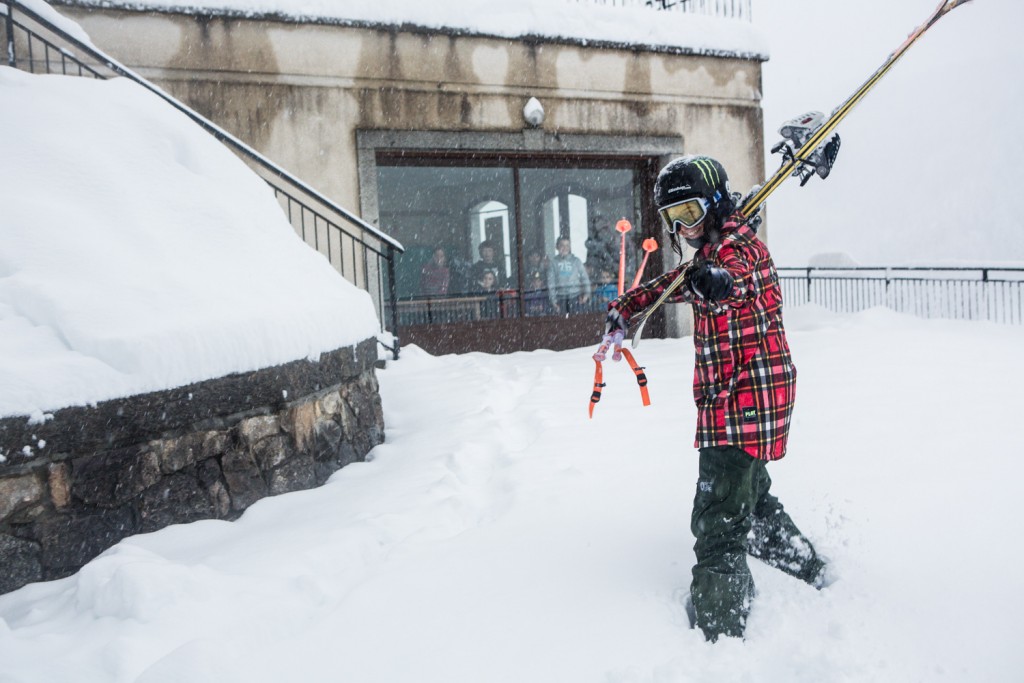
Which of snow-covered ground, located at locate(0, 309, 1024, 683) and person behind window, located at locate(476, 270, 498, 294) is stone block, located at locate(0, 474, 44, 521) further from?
person behind window, located at locate(476, 270, 498, 294)

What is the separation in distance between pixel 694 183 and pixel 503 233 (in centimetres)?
753

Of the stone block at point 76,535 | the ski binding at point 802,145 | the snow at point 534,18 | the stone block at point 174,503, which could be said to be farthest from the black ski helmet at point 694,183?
the snow at point 534,18

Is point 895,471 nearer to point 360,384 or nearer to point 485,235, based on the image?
point 360,384

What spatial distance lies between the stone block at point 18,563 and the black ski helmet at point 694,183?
249cm

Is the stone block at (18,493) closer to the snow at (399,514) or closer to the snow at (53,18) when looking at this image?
the snow at (399,514)

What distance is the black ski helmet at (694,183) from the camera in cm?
255

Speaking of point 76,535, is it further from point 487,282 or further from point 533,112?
point 533,112

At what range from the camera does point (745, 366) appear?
2562 millimetres

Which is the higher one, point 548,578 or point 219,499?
point 219,499

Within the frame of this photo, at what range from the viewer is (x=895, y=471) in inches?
157

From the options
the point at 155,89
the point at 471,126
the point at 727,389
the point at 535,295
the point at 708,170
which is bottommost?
the point at 727,389

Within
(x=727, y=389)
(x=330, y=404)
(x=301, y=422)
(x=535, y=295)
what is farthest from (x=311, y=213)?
(x=727, y=389)

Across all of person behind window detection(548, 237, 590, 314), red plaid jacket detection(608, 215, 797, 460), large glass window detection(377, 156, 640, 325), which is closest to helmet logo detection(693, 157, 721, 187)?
red plaid jacket detection(608, 215, 797, 460)

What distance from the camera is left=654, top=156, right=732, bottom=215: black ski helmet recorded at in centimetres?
255
